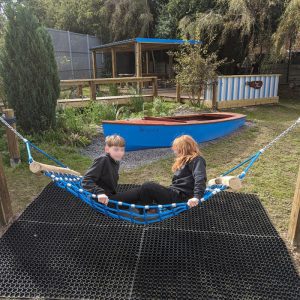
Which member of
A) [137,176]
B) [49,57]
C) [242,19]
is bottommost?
[137,176]

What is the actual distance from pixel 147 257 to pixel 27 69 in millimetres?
4356

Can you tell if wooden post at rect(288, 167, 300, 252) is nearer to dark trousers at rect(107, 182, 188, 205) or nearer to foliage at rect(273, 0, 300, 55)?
dark trousers at rect(107, 182, 188, 205)

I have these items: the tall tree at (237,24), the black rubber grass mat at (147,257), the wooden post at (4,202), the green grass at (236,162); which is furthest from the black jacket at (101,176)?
the tall tree at (237,24)

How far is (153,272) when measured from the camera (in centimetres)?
260

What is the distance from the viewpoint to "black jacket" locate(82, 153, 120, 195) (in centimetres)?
278

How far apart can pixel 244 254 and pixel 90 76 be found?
1677 centimetres

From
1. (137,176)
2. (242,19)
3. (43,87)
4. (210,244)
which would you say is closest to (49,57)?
(43,87)

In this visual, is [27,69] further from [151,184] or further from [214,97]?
[214,97]

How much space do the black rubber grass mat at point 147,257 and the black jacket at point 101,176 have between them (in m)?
0.56

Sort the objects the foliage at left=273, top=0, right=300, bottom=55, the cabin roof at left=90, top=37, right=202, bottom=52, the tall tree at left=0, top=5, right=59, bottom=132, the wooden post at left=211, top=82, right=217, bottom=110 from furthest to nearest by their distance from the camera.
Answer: the cabin roof at left=90, top=37, right=202, bottom=52 → the foliage at left=273, top=0, right=300, bottom=55 → the wooden post at left=211, top=82, right=217, bottom=110 → the tall tree at left=0, top=5, right=59, bottom=132

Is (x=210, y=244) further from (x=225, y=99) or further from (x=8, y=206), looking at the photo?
(x=225, y=99)

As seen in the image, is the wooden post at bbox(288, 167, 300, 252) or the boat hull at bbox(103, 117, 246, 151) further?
the boat hull at bbox(103, 117, 246, 151)

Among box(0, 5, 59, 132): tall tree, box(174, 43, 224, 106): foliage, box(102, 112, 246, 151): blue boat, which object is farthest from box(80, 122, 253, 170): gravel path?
box(174, 43, 224, 106): foliage

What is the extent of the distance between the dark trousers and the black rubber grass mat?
1.36 ft
